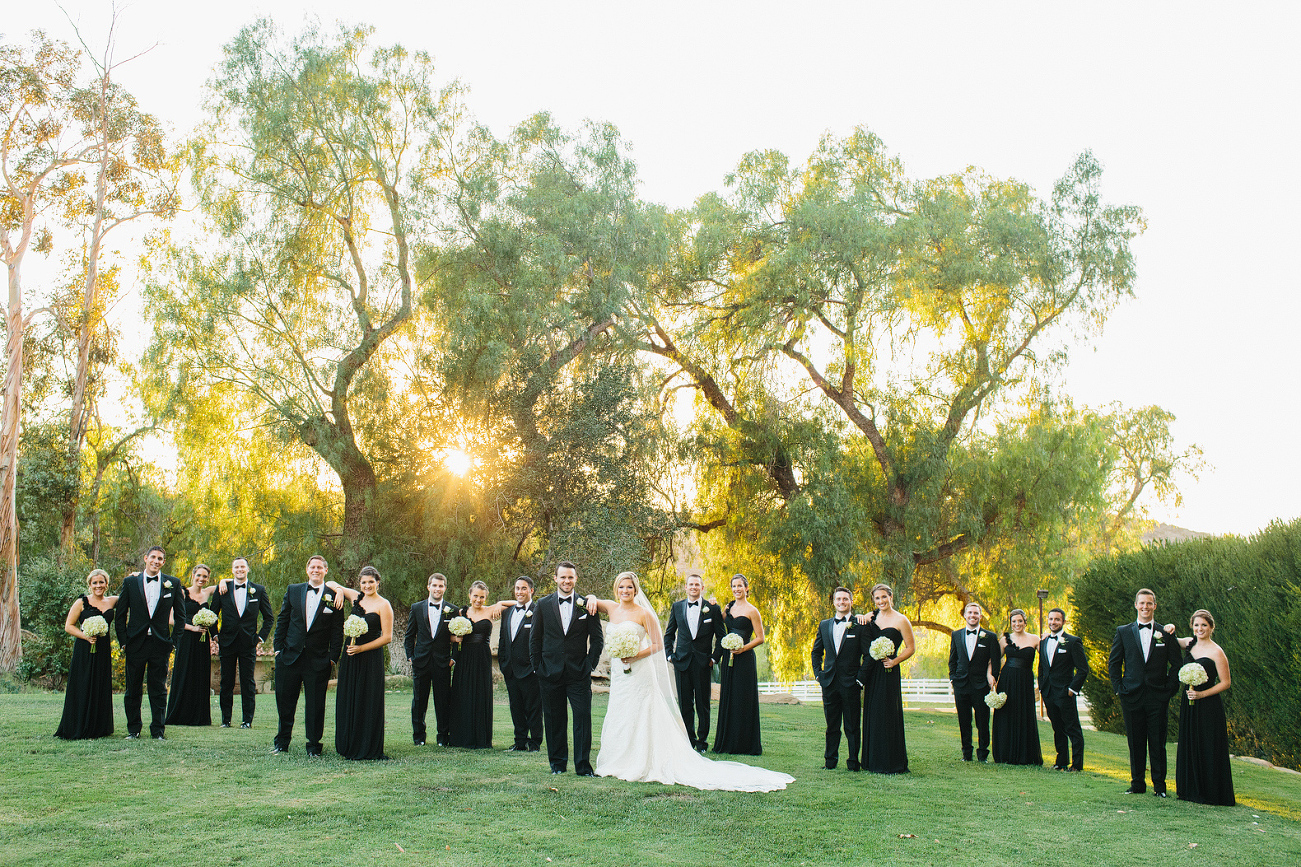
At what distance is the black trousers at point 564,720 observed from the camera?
8086 millimetres

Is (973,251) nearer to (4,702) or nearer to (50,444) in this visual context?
(4,702)

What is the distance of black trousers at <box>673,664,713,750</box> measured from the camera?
10.3 metres

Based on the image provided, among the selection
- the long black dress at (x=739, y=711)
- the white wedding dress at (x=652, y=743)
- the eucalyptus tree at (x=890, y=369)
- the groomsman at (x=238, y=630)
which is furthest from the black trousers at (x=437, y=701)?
the eucalyptus tree at (x=890, y=369)

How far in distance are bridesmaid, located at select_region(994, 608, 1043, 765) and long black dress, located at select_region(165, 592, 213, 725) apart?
908 centimetres

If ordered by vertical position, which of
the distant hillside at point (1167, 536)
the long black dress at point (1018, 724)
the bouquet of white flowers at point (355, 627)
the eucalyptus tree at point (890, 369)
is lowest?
the long black dress at point (1018, 724)

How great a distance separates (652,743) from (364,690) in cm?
272

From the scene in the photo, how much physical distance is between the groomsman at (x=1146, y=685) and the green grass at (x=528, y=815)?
0.46 meters

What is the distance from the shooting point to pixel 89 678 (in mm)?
9297

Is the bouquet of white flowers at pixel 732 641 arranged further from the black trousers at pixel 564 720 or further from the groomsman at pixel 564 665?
the black trousers at pixel 564 720

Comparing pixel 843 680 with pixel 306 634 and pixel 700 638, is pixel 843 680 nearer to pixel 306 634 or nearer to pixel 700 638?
pixel 700 638

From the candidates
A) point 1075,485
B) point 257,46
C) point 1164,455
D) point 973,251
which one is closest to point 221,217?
point 257,46

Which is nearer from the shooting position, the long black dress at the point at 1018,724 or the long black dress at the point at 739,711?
the long black dress at the point at 739,711

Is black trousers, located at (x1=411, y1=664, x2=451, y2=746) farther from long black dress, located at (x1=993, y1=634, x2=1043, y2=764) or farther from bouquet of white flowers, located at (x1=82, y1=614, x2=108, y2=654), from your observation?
long black dress, located at (x1=993, y1=634, x2=1043, y2=764)

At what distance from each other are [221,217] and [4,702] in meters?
11.4
